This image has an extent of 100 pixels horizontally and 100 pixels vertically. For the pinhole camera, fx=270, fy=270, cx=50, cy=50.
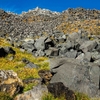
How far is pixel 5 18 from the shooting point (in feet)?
302

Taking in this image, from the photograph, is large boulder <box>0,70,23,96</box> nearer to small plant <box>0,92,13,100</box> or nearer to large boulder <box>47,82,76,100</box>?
small plant <box>0,92,13,100</box>

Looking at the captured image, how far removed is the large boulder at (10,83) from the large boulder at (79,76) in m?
3.47

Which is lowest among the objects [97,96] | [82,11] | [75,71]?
[97,96]

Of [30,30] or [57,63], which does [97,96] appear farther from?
[30,30]

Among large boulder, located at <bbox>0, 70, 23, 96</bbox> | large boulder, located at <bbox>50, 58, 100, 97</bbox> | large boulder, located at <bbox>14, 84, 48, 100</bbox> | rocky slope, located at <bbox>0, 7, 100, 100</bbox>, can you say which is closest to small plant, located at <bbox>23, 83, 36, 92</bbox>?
large boulder, located at <bbox>0, 70, 23, 96</bbox>

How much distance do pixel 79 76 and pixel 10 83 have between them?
589 centimetres

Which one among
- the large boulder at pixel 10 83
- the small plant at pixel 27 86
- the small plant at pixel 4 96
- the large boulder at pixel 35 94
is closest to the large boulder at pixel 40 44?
the small plant at pixel 27 86

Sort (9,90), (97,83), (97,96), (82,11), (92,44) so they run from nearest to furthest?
(9,90)
(97,96)
(97,83)
(92,44)
(82,11)

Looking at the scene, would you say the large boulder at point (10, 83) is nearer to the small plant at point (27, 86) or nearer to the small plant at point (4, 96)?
the small plant at point (27, 86)

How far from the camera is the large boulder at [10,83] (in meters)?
19.3

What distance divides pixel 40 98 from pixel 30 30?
6105 cm

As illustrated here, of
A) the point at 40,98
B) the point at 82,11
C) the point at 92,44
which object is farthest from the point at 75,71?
the point at 82,11

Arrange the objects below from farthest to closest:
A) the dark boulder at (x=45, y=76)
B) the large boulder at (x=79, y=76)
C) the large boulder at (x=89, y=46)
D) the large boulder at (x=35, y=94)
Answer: the large boulder at (x=89, y=46) → the dark boulder at (x=45, y=76) → the large boulder at (x=79, y=76) → the large boulder at (x=35, y=94)

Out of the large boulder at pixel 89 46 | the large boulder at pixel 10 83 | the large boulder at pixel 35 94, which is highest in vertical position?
the large boulder at pixel 89 46
